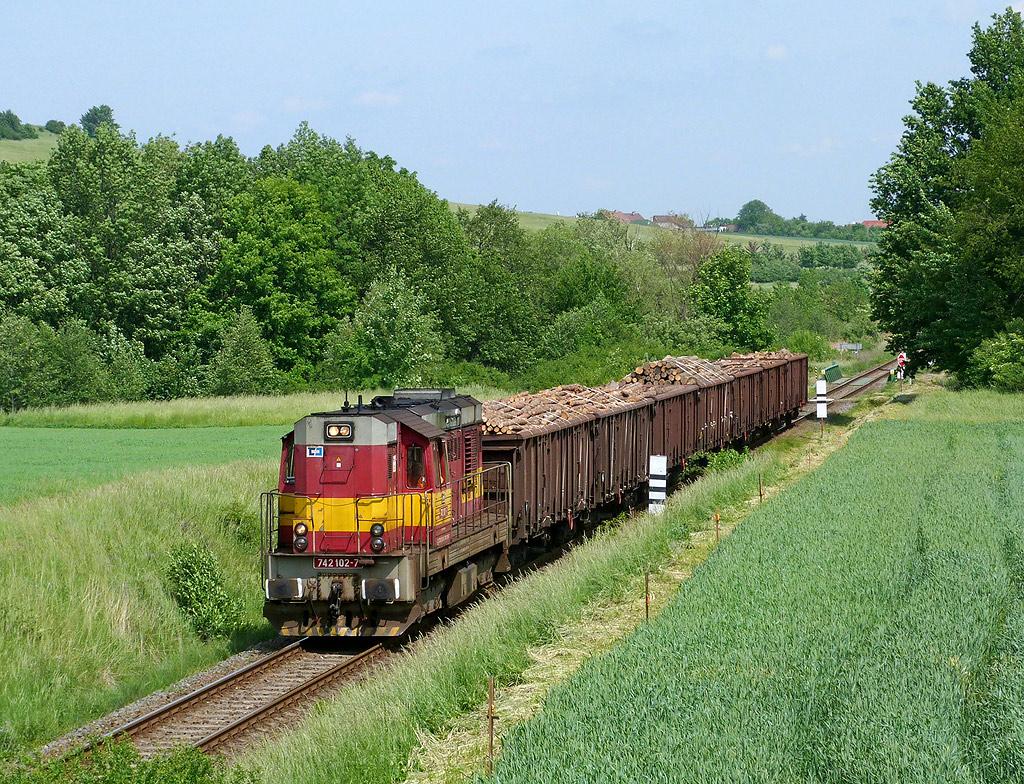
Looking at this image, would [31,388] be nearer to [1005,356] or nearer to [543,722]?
[1005,356]

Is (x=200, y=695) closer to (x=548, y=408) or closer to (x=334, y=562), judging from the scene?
(x=334, y=562)

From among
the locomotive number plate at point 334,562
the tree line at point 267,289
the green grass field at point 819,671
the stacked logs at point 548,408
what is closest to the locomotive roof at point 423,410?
the stacked logs at point 548,408

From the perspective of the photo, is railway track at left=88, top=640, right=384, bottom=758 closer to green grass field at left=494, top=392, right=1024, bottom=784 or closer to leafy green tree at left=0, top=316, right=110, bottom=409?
green grass field at left=494, top=392, right=1024, bottom=784

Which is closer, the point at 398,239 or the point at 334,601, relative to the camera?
the point at 334,601

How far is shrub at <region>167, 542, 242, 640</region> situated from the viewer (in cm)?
1892

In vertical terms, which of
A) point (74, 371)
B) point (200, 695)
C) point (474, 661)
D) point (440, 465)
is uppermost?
point (440, 465)

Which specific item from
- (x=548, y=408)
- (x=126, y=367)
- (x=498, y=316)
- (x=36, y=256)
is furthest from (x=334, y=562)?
(x=498, y=316)

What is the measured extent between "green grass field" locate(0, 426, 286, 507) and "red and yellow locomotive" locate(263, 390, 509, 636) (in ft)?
29.7

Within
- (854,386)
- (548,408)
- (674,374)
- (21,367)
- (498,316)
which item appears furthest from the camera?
(498,316)

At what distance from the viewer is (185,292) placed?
63531 millimetres

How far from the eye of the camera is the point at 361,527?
16.5 m

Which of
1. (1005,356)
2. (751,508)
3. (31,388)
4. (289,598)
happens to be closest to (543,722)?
(289,598)

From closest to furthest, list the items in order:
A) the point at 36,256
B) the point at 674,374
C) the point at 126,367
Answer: the point at 674,374
the point at 126,367
the point at 36,256

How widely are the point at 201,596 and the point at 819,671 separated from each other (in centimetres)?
1192
